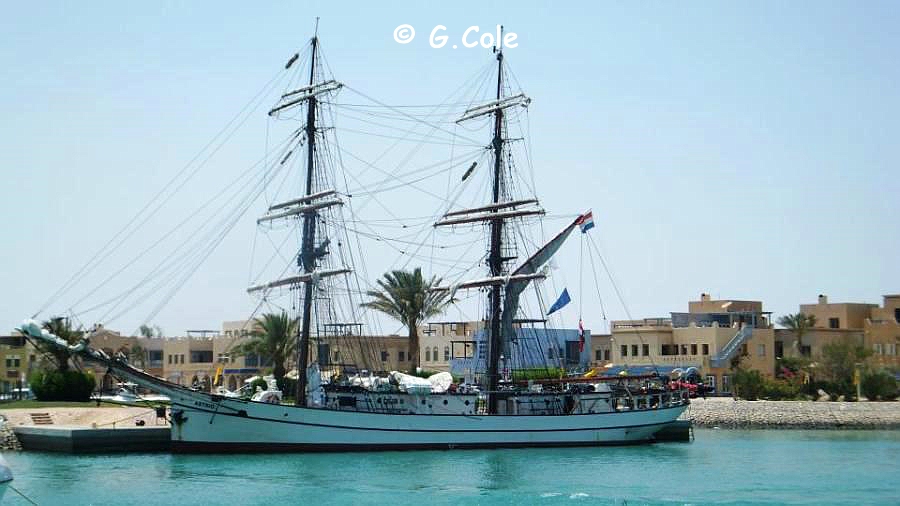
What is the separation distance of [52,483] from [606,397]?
3162 cm

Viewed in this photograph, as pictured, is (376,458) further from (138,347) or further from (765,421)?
(138,347)

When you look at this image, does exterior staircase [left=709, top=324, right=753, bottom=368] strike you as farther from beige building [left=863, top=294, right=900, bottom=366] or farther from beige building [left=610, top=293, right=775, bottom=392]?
beige building [left=863, top=294, right=900, bottom=366]

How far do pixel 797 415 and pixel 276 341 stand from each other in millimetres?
34072

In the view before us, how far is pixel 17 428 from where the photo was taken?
59.2 meters

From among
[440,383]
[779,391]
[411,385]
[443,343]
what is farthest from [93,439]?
[779,391]

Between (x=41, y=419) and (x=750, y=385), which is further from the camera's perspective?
(x=750, y=385)

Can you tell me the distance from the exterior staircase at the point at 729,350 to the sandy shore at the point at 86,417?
1719 inches

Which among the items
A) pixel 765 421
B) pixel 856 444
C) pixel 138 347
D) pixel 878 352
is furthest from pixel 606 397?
pixel 138 347

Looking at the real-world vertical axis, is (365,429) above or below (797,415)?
below

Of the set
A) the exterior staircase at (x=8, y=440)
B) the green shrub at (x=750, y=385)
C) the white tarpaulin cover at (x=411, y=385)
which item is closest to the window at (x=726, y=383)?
the green shrub at (x=750, y=385)

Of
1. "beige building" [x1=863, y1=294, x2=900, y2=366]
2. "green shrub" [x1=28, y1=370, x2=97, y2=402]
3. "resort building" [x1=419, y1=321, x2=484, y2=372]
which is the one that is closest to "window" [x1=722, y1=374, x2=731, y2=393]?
"beige building" [x1=863, y1=294, x2=900, y2=366]

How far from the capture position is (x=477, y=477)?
167 ft

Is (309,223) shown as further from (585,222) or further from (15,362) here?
(15,362)

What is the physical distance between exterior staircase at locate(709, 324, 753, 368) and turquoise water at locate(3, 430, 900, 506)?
91.1 ft
